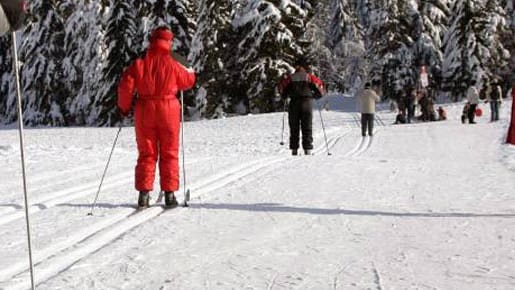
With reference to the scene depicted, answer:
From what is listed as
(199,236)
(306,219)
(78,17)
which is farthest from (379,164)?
(78,17)

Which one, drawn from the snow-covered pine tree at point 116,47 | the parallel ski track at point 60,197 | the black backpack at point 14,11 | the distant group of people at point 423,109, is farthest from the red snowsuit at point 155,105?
the snow-covered pine tree at point 116,47

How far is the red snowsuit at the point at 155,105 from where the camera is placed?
Answer: 5.98m

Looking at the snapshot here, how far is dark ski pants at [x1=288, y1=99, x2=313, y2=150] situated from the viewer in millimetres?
12536

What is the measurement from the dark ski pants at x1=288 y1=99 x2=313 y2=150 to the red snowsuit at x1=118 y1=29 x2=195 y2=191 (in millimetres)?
6535

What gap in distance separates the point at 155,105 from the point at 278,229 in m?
1.81

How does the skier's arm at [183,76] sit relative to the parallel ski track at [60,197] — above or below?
above

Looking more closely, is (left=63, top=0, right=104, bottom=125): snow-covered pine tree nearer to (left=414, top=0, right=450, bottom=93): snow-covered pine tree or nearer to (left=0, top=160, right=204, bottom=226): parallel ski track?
(left=414, top=0, right=450, bottom=93): snow-covered pine tree

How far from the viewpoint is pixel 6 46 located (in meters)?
50.3

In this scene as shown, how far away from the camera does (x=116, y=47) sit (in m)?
40.0

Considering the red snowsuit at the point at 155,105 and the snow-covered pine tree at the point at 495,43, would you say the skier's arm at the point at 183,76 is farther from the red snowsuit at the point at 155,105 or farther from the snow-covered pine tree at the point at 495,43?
the snow-covered pine tree at the point at 495,43

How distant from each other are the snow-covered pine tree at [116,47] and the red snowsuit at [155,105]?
34.4m

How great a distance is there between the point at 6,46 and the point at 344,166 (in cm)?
4660

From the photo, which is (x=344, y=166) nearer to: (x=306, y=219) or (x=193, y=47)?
(x=306, y=219)

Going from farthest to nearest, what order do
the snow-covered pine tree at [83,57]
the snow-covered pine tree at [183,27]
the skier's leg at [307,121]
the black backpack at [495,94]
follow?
the snow-covered pine tree at [83,57] < the snow-covered pine tree at [183,27] < the black backpack at [495,94] < the skier's leg at [307,121]
